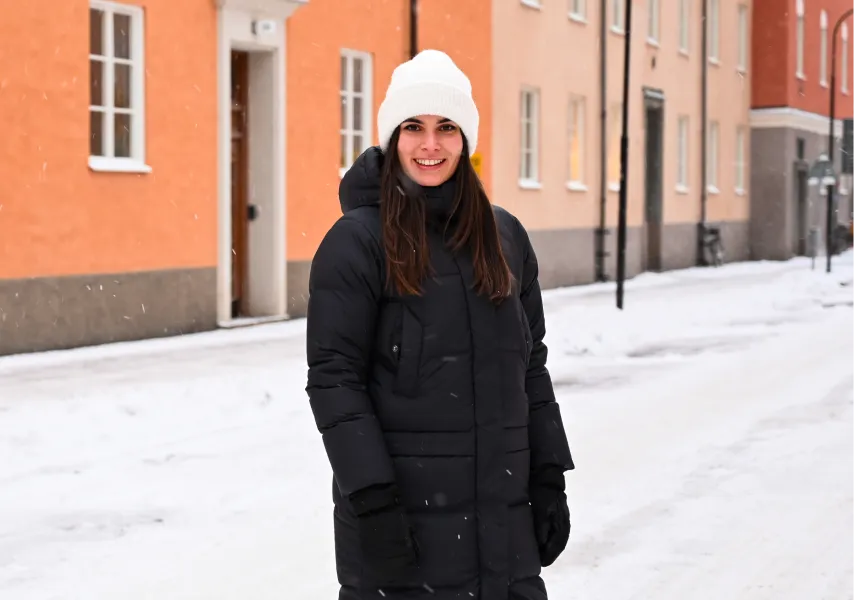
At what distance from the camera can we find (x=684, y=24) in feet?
113

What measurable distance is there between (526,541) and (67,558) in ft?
10.5

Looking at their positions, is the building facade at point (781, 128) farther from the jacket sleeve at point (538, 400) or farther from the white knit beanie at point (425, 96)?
the white knit beanie at point (425, 96)

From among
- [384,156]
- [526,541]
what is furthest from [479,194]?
[526,541]

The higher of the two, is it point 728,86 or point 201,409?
point 728,86

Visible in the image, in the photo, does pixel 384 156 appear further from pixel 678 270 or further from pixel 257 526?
pixel 678 270

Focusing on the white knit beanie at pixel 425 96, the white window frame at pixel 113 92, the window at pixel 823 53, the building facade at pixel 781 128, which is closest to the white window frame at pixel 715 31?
the building facade at pixel 781 128

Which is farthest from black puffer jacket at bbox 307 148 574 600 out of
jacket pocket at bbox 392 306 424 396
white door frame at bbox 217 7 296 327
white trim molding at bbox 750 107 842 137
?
white trim molding at bbox 750 107 842 137

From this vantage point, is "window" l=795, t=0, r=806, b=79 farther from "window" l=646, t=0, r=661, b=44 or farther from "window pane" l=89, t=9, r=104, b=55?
"window pane" l=89, t=9, r=104, b=55

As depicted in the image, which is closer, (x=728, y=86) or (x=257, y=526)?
(x=257, y=526)

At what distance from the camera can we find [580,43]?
27562 millimetres

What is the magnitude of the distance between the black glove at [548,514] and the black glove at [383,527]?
411 mm

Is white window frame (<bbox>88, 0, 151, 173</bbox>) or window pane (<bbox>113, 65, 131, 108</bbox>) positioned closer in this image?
white window frame (<bbox>88, 0, 151, 173</bbox>)

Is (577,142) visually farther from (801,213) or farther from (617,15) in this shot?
(801,213)

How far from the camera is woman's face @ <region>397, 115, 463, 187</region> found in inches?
132
